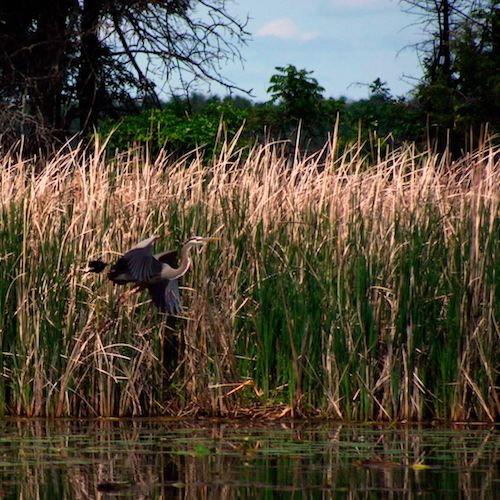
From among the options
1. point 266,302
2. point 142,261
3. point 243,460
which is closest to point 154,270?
point 142,261

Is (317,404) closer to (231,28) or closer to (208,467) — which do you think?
(208,467)

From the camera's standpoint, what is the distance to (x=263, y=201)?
8.13m

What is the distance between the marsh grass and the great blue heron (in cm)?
46

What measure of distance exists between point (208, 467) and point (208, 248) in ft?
7.54

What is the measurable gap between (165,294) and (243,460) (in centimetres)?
155

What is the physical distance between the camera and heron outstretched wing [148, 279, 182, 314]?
7.39 metres

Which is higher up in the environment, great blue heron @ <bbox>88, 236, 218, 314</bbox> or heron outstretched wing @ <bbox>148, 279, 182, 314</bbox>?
great blue heron @ <bbox>88, 236, 218, 314</bbox>

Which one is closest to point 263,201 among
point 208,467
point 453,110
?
point 208,467

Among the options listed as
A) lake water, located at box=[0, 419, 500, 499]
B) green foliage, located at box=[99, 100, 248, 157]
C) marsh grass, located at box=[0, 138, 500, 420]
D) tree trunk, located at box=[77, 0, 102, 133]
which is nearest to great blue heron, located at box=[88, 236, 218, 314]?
marsh grass, located at box=[0, 138, 500, 420]

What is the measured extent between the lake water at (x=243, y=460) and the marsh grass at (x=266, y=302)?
0.99 feet

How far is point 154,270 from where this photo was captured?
7.25 meters

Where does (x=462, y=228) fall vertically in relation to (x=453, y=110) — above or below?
below

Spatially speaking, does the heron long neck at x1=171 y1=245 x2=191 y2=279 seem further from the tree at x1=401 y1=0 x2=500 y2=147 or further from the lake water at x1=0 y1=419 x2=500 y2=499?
the tree at x1=401 y1=0 x2=500 y2=147

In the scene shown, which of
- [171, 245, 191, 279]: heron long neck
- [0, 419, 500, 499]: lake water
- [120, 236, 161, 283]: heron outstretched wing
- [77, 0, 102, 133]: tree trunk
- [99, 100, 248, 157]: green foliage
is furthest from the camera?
[77, 0, 102, 133]: tree trunk
